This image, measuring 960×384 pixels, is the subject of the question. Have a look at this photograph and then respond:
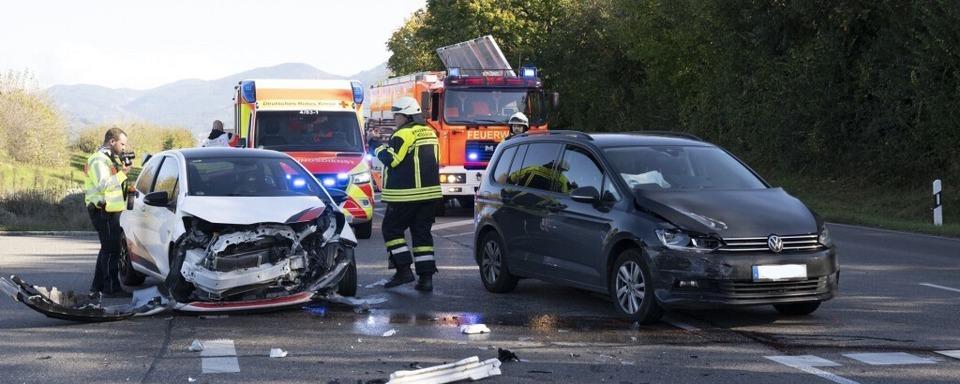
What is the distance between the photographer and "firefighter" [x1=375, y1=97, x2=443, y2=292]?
11906 millimetres

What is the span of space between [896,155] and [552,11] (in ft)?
102

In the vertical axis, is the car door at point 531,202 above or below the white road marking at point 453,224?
above

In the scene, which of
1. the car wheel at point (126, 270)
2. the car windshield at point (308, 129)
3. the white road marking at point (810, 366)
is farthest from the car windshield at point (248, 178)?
the car windshield at point (308, 129)

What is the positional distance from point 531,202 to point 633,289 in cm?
187

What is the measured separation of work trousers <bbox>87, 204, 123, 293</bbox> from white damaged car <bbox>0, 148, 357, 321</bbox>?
0.92 ft

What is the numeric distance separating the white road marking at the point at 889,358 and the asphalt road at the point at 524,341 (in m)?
0.01

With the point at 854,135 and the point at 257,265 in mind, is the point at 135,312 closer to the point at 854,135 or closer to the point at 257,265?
the point at 257,265

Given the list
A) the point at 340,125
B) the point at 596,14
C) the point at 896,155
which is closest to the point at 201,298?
the point at 340,125

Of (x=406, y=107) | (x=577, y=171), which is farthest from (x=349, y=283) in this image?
(x=577, y=171)

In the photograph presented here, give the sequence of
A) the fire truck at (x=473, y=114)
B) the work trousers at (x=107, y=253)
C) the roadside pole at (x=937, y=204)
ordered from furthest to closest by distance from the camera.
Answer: the fire truck at (x=473, y=114) → the roadside pole at (x=937, y=204) → the work trousers at (x=107, y=253)

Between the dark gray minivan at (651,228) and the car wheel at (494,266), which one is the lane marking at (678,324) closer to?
the dark gray minivan at (651,228)

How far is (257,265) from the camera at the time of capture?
32.4 ft

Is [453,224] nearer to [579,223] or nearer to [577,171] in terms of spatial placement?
[577,171]

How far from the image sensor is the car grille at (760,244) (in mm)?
9164
